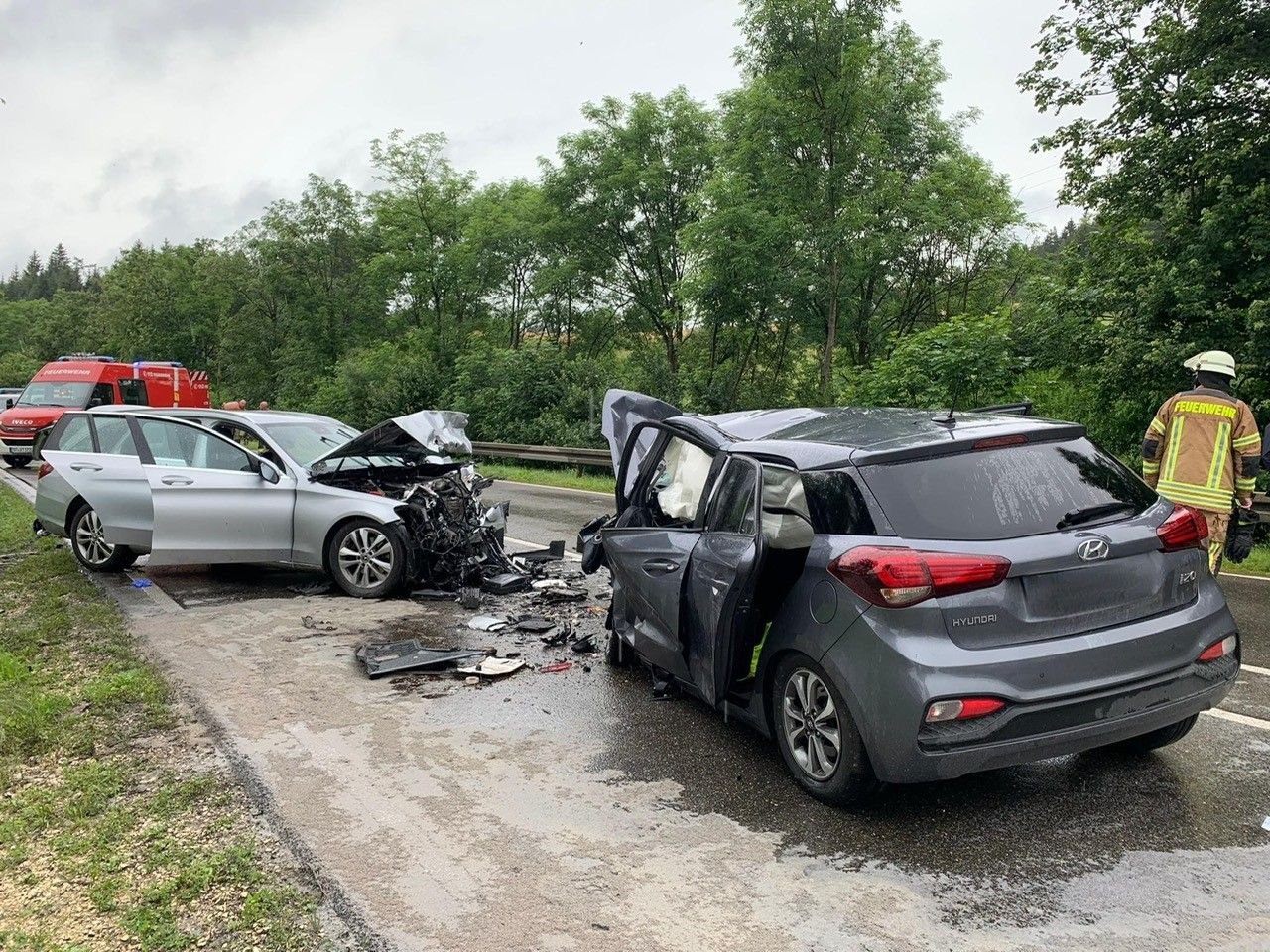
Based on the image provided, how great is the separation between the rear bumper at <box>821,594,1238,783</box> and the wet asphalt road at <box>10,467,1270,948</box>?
1.10ft

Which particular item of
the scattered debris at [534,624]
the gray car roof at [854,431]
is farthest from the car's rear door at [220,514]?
the gray car roof at [854,431]

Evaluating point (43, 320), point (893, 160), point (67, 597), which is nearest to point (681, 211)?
point (893, 160)

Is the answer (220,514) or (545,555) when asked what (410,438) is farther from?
(545,555)

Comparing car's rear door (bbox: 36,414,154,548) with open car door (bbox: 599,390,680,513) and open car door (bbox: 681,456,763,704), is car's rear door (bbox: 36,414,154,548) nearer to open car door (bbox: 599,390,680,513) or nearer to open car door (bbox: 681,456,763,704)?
open car door (bbox: 599,390,680,513)

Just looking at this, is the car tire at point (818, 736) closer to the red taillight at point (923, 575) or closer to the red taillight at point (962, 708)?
the red taillight at point (962, 708)

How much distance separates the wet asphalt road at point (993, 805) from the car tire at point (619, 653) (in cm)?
66

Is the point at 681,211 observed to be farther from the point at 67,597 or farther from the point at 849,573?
the point at 849,573

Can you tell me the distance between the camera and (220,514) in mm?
7945

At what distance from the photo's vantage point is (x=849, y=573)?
11.3ft

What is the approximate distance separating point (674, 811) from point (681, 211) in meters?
27.0

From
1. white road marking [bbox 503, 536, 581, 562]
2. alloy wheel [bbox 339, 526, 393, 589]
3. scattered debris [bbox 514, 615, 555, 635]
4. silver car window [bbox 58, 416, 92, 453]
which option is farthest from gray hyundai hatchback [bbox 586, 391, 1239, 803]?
silver car window [bbox 58, 416, 92, 453]

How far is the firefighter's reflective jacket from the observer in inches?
231

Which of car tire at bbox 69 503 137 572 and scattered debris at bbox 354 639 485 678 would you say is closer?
scattered debris at bbox 354 639 485 678

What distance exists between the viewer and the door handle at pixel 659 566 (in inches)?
181
